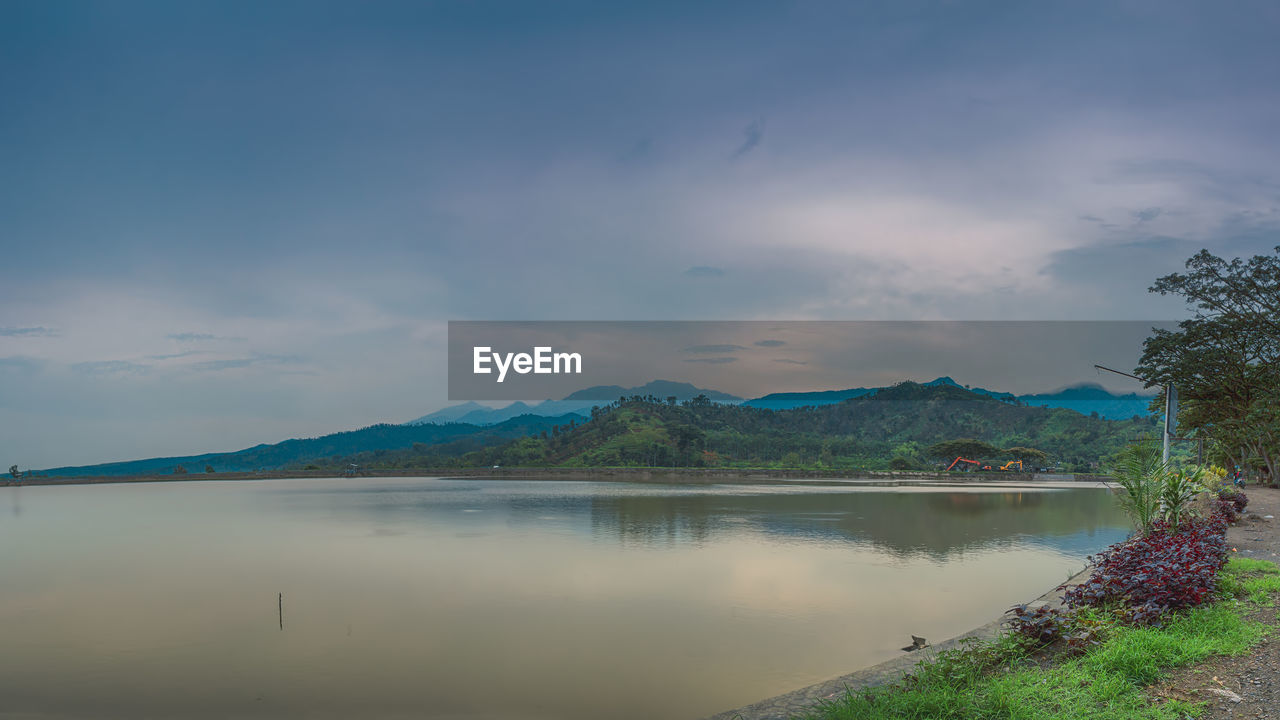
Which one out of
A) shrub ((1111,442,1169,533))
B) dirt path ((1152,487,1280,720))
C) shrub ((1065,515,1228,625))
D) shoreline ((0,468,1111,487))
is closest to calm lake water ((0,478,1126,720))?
shrub ((1111,442,1169,533))

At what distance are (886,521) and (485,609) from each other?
14539mm

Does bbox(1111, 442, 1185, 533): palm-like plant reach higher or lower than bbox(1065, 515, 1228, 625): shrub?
higher

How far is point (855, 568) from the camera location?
1295 centimetres

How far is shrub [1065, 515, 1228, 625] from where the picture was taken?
6375 mm

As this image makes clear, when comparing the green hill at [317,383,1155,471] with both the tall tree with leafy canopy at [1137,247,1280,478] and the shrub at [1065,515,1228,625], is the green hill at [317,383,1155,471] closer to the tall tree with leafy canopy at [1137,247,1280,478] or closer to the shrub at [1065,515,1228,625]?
the tall tree with leafy canopy at [1137,247,1280,478]

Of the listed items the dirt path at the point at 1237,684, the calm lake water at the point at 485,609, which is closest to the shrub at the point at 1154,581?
the dirt path at the point at 1237,684

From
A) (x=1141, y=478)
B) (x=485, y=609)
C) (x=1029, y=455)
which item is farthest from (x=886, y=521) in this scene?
(x=1029, y=455)

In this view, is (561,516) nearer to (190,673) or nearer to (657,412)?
(190,673)

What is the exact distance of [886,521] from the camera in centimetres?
2156

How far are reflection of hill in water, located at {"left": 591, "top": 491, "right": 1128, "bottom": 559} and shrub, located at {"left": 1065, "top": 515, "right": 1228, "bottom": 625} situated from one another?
6.90 metres

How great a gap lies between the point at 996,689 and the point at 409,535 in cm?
1597

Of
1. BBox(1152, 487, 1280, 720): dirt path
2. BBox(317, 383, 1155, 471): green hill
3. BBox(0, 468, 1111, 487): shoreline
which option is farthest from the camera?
BBox(317, 383, 1155, 471): green hill

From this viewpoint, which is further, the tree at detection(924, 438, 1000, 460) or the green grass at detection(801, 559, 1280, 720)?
the tree at detection(924, 438, 1000, 460)

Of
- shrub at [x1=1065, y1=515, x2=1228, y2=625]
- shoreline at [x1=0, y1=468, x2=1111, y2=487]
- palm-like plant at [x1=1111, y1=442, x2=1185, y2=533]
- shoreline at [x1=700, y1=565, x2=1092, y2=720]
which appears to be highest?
palm-like plant at [x1=1111, y1=442, x2=1185, y2=533]
